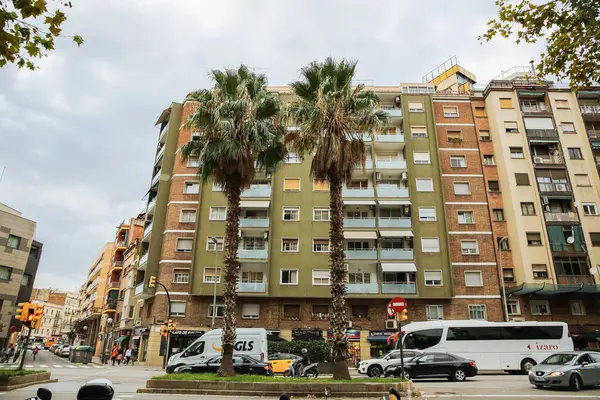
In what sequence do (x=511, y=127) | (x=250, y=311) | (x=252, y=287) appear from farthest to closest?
(x=511, y=127)
(x=250, y=311)
(x=252, y=287)

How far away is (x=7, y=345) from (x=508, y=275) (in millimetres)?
48685

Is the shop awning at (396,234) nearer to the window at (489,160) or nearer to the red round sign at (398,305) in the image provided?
the window at (489,160)

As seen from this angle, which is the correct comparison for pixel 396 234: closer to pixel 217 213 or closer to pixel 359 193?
pixel 359 193

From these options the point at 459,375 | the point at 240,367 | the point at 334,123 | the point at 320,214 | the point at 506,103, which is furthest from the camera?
the point at 506,103

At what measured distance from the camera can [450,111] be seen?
140 ft

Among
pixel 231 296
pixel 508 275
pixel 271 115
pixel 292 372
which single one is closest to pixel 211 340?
pixel 292 372

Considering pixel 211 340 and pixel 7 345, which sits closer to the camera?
pixel 211 340

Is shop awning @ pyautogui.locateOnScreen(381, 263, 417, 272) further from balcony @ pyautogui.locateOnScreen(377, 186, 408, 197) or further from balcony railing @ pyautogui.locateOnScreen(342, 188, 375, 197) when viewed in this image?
balcony railing @ pyautogui.locateOnScreen(342, 188, 375, 197)

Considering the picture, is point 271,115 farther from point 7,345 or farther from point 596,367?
point 7,345

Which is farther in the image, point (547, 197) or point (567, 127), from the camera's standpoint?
point (567, 127)

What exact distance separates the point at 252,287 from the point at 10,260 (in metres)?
24.7

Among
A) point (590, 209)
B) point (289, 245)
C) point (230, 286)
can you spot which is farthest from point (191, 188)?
point (590, 209)

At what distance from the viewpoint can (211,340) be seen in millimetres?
20719

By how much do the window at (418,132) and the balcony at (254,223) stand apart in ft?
53.7
